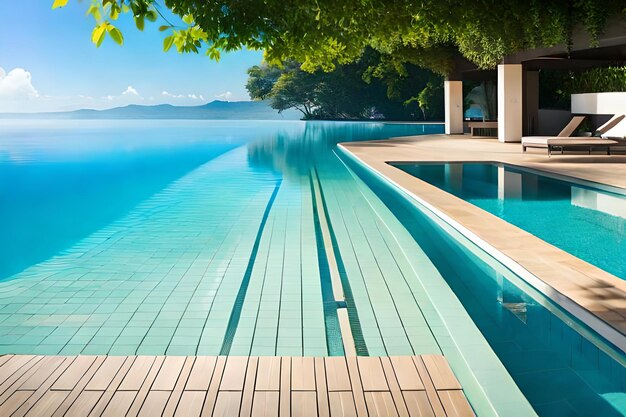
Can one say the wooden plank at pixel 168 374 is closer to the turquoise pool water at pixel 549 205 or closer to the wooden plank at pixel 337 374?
the wooden plank at pixel 337 374

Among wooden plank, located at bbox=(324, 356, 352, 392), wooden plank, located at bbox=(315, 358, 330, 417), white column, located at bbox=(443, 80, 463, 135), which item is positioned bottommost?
wooden plank, located at bbox=(324, 356, 352, 392)

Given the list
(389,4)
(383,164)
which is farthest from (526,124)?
(389,4)

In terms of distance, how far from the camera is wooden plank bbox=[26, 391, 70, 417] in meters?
2.81

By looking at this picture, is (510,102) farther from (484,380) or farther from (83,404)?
(83,404)

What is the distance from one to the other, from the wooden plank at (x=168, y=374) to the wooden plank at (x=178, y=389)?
0.07ft

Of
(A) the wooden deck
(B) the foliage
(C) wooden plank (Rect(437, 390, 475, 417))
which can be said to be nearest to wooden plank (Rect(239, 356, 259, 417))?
(A) the wooden deck

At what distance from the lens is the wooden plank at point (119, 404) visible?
9.22ft

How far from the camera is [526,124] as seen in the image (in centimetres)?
2209

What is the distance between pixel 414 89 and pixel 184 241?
43284mm

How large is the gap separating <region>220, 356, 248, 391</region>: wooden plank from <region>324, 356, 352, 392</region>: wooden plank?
0.41 meters

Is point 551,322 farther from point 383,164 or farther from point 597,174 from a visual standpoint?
point 383,164

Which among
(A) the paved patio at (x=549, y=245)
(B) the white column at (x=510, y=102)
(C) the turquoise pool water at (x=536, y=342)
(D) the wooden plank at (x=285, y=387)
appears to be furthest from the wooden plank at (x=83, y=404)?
(B) the white column at (x=510, y=102)

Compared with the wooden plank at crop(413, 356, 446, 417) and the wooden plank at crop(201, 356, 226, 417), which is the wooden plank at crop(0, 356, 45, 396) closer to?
the wooden plank at crop(201, 356, 226, 417)

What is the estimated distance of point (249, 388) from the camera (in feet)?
10.1
